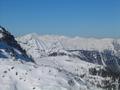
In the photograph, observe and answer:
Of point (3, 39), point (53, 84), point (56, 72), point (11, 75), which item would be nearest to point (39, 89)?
point (53, 84)

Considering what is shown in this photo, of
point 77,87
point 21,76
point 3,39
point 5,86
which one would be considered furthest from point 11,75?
point 3,39

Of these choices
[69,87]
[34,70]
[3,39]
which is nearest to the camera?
[69,87]

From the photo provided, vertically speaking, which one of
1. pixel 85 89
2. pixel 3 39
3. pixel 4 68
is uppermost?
pixel 3 39

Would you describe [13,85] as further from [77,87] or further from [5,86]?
[77,87]

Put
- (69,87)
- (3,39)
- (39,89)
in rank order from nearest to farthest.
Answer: (39,89) < (69,87) < (3,39)

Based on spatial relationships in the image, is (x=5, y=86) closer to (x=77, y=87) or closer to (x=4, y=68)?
(x=4, y=68)

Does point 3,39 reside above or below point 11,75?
above

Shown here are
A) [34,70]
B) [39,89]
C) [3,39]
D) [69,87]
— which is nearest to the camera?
[39,89]

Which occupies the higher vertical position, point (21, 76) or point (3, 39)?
point (3, 39)

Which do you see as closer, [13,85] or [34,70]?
[13,85]
